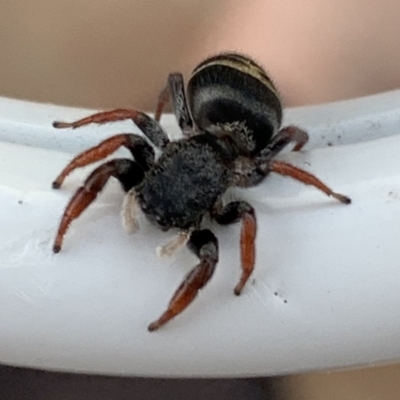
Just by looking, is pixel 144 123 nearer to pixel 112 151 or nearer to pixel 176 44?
pixel 112 151

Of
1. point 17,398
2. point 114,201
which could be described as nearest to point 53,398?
point 17,398

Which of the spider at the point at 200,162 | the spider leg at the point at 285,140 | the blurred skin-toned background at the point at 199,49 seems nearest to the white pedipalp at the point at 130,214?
the spider at the point at 200,162

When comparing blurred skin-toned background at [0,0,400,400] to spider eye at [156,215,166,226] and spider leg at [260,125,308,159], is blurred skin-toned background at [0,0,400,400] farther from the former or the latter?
spider eye at [156,215,166,226]

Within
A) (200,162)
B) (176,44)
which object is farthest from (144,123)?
(176,44)

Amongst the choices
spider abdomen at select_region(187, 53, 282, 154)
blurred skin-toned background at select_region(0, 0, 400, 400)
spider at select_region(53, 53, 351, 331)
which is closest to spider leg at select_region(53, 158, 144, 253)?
spider at select_region(53, 53, 351, 331)

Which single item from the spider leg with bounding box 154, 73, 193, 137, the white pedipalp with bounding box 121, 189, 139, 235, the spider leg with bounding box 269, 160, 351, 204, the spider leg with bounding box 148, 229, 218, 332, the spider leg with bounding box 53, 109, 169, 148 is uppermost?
the spider leg with bounding box 269, 160, 351, 204

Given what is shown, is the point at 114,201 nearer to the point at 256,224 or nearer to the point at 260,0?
the point at 256,224
